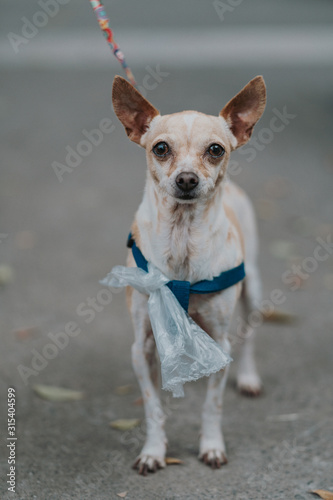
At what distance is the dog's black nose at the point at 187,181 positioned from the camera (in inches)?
100

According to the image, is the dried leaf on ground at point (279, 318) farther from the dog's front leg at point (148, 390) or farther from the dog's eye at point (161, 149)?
the dog's eye at point (161, 149)

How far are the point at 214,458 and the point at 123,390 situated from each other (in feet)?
3.17

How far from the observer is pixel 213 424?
3.15 m

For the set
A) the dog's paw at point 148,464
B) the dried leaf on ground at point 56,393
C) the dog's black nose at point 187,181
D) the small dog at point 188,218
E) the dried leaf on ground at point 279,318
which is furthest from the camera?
the dried leaf on ground at point 279,318

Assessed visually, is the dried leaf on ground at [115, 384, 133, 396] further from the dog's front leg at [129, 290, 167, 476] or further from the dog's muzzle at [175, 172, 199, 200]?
the dog's muzzle at [175, 172, 199, 200]

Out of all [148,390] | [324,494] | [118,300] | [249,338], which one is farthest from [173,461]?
[118,300]

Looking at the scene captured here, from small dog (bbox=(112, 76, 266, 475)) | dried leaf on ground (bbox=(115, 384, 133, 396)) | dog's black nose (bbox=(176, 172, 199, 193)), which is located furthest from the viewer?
dried leaf on ground (bbox=(115, 384, 133, 396))

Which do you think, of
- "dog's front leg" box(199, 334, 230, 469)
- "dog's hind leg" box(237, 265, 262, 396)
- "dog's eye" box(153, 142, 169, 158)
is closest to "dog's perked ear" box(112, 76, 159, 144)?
"dog's eye" box(153, 142, 169, 158)

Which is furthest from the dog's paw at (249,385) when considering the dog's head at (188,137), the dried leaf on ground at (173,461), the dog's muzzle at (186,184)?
the dog's muzzle at (186,184)

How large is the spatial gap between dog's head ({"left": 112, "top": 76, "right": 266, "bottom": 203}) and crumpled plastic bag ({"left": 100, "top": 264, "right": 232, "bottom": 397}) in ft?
1.43

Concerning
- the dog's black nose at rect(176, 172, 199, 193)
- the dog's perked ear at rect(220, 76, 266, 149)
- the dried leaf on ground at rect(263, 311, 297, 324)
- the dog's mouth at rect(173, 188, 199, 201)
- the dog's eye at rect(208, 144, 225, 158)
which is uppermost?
the dog's perked ear at rect(220, 76, 266, 149)

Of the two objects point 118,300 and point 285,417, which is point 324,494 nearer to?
point 285,417

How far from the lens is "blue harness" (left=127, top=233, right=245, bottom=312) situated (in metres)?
2.80

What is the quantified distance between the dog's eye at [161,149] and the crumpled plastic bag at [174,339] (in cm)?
54
